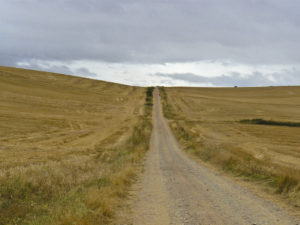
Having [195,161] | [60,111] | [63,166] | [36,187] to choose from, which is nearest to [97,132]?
[60,111]

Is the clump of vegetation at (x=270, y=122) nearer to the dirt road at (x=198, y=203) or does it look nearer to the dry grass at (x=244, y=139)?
the dry grass at (x=244, y=139)

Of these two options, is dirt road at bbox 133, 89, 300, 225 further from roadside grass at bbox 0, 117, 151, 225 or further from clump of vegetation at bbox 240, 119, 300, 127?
clump of vegetation at bbox 240, 119, 300, 127

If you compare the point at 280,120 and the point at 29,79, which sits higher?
the point at 29,79

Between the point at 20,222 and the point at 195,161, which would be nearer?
the point at 20,222

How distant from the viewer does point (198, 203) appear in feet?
34.7

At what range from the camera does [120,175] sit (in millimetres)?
14422

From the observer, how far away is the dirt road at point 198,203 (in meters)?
8.71

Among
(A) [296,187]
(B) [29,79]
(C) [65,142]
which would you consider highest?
(B) [29,79]

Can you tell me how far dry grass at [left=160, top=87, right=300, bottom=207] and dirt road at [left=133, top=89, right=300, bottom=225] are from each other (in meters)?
1.54

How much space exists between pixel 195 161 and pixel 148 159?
3955 mm

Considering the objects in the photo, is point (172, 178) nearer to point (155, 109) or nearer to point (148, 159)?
point (148, 159)

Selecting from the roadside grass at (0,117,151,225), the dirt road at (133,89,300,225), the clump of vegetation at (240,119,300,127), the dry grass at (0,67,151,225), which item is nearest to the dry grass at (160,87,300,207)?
the clump of vegetation at (240,119,300,127)

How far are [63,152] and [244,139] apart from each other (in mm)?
25074

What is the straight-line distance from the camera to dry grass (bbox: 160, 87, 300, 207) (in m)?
15.3
